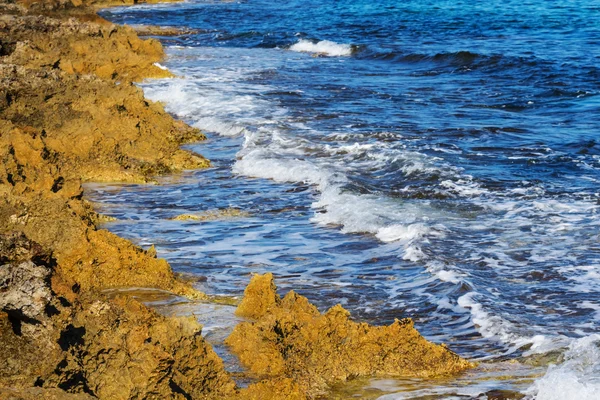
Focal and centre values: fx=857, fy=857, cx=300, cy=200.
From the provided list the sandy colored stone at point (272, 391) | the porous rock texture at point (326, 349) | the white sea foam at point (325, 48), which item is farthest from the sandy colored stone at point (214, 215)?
the white sea foam at point (325, 48)

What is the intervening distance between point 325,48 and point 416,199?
17928 millimetres

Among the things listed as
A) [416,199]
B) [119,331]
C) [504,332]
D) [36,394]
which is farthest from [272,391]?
[416,199]

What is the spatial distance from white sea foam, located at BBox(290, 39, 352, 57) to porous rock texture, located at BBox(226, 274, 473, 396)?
70.5ft

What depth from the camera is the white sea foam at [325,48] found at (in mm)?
25913

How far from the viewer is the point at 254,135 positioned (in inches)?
488

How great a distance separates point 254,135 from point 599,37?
1659 centimetres

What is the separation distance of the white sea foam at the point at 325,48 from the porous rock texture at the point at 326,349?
70.5 feet

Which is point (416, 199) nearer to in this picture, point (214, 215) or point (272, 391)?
point (214, 215)

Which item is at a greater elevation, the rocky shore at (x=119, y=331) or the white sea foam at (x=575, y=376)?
the rocky shore at (x=119, y=331)

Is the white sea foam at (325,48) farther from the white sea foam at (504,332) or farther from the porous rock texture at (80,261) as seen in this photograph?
the white sea foam at (504,332)

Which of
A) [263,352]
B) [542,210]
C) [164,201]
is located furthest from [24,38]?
[263,352]

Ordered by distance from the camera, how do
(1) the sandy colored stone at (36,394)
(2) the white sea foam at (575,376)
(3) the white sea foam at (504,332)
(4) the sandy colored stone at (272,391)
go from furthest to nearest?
(3) the white sea foam at (504,332) → (2) the white sea foam at (575,376) → (4) the sandy colored stone at (272,391) → (1) the sandy colored stone at (36,394)

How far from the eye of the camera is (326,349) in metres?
4.50

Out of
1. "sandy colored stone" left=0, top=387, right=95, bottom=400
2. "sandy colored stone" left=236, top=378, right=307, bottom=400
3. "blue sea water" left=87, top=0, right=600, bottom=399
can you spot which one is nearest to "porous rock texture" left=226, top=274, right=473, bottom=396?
"blue sea water" left=87, top=0, right=600, bottom=399
